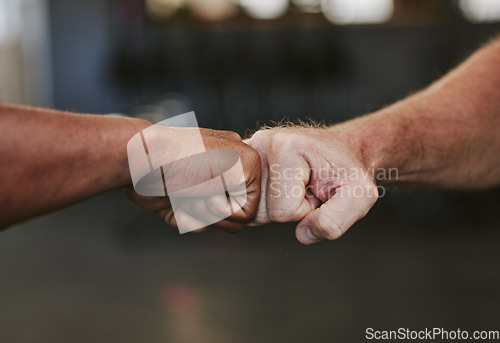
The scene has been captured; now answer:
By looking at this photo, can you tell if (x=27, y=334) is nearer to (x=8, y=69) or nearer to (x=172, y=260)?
(x=172, y=260)

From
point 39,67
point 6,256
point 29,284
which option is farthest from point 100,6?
point 29,284

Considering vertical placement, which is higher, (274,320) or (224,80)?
(224,80)

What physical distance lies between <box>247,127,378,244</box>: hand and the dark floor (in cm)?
46

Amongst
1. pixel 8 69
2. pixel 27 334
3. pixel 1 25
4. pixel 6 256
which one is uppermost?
pixel 1 25

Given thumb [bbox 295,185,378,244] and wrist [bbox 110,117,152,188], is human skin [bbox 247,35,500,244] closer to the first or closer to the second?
thumb [bbox 295,185,378,244]

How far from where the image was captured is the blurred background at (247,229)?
2154 mm

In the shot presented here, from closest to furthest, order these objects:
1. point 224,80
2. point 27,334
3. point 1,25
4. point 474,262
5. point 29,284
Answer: point 27,334, point 29,284, point 474,262, point 224,80, point 1,25

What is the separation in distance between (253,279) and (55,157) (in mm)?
1895

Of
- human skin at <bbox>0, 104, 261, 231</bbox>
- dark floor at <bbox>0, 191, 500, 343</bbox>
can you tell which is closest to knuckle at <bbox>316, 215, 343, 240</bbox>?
human skin at <bbox>0, 104, 261, 231</bbox>

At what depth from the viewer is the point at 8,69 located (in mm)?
6699

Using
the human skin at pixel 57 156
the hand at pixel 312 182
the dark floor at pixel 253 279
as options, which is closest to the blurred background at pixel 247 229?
the dark floor at pixel 253 279

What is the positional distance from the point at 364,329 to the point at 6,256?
2284 millimetres

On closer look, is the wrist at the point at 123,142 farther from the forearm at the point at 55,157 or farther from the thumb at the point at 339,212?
the thumb at the point at 339,212

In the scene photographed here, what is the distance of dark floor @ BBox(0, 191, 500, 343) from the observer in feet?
6.76
